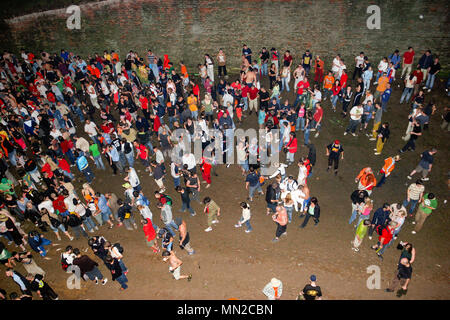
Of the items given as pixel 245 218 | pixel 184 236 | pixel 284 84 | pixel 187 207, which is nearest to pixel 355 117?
pixel 284 84

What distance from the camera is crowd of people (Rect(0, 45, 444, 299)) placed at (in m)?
8.02

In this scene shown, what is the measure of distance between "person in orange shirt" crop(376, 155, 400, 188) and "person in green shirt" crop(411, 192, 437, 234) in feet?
4.13

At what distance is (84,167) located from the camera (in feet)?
33.1

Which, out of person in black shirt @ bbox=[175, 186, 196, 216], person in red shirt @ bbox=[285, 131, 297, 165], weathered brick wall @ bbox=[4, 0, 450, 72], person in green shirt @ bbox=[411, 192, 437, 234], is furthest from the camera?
weathered brick wall @ bbox=[4, 0, 450, 72]

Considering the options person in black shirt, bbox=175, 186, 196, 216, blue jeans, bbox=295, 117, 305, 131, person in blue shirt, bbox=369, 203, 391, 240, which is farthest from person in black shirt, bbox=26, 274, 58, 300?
blue jeans, bbox=295, 117, 305, 131

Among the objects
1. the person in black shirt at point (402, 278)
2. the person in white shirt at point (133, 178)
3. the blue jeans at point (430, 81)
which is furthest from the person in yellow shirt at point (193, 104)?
the blue jeans at point (430, 81)

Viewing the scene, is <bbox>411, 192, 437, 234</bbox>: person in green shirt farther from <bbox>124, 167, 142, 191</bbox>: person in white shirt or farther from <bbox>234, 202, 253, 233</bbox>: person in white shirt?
<bbox>124, 167, 142, 191</bbox>: person in white shirt

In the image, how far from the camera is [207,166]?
979 centimetres

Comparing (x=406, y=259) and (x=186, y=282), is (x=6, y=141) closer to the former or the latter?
(x=186, y=282)

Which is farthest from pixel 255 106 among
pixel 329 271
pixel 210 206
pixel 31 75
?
pixel 31 75

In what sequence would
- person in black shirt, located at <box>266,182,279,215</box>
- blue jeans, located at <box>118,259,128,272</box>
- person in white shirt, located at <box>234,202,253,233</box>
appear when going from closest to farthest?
1. blue jeans, located at <box>118,259,128,272</box>
2. person in white shirt, located at <box>234,202,253,233</box>
3. person in black shirt, located at <box>266,182,279,215</box>

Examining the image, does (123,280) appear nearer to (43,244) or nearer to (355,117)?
(43,244)

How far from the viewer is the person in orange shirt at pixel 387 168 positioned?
891cm

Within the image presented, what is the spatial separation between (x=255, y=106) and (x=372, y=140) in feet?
15.4
